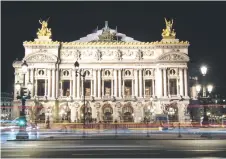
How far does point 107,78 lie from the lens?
83.8 metres

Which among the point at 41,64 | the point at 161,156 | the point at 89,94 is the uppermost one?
the point at 41,64

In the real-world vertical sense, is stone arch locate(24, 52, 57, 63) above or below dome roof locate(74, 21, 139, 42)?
below

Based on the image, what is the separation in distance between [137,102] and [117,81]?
6936 mm

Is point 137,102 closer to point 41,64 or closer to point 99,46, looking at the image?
point 99,46

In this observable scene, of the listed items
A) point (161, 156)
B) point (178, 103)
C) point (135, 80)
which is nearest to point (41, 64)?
point (135, 80)

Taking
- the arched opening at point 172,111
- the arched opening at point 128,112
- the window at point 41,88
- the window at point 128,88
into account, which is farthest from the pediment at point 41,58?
the arched opening at point 172,111

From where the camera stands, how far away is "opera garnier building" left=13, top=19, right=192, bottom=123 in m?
80.7

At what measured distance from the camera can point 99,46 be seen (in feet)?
277

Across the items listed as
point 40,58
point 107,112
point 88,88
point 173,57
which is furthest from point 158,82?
point 40,58

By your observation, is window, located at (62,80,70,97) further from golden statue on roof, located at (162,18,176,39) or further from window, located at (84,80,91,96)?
golden statue on roof, located at (162,18,176,39)

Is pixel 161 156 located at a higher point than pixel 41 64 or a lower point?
lower

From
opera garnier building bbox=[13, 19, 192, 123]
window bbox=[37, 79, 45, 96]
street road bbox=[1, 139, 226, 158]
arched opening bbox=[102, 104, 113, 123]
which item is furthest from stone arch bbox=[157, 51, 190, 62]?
street road bbox=[1, 139, 226, 158]

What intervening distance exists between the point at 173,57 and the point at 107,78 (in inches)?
639

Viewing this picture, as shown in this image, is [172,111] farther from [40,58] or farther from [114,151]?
[114,151]
